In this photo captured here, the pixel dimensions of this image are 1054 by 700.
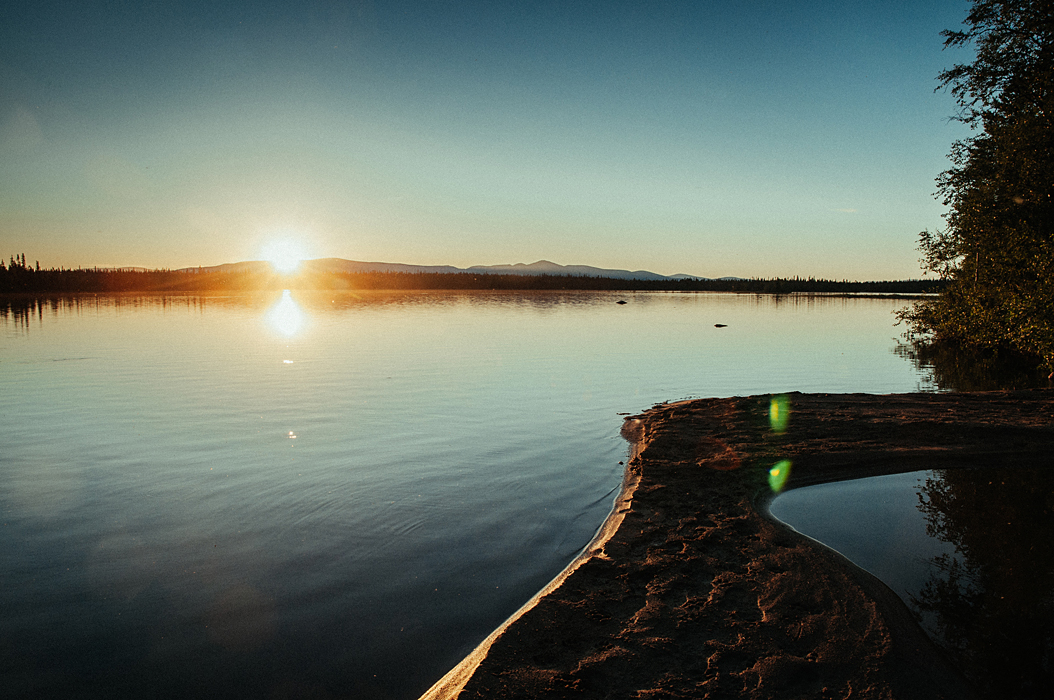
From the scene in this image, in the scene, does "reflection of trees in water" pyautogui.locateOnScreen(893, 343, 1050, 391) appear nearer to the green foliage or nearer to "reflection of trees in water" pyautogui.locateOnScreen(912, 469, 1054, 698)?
the green foliage

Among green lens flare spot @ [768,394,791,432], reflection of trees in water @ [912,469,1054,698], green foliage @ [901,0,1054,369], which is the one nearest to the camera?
reflection of trees in water @ [912,469,1054,698]

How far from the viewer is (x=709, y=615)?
5168mm

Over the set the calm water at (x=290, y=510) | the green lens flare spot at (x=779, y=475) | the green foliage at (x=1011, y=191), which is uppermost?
the green foliage at (x=1011, y=191)

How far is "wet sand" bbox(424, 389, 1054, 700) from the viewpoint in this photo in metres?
4.28

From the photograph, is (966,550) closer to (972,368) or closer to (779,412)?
(779,412)

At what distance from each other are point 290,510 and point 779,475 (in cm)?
806

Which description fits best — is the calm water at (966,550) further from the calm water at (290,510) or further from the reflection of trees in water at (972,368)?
the reflection of trees in water at (972,368)

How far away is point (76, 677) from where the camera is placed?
4848mm

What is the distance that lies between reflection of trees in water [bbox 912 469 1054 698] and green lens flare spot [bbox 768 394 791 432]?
3.12 m

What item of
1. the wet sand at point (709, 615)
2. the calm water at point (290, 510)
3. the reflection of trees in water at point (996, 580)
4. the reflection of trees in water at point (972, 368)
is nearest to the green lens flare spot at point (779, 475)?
the wet sand at point (709, 615)

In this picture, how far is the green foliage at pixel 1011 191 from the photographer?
66.3 feet

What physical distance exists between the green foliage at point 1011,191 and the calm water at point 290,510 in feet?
17.3

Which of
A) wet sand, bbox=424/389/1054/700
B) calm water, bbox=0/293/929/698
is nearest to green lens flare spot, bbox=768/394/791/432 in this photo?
wet sand, bbox=424/389/1054/700

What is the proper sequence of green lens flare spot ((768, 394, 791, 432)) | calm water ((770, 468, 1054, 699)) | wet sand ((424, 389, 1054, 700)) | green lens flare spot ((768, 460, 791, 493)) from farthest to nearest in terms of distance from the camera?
1. green lens flare spot ((768, 394, 791, 432))
2. green lens flare spot ((768, 460, 791, 493))
3. calm water ((770, 468, 1054, 699))
4. wet sand ((424, 389, 1054, 700))
